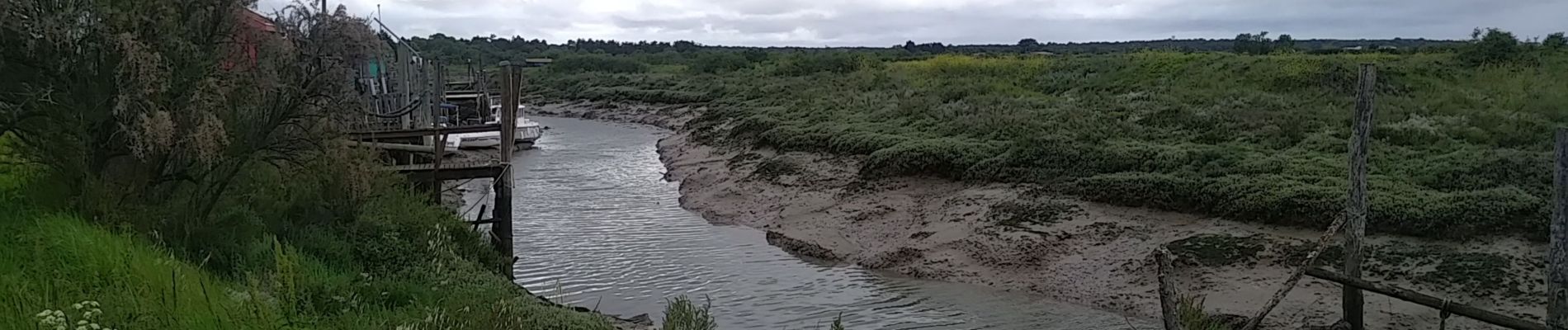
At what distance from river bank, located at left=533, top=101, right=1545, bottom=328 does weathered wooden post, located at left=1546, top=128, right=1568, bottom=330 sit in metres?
2.31

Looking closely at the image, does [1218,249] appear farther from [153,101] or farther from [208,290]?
[153,101]

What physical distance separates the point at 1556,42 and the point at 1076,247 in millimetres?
22138

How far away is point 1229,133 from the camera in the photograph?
56.2ft

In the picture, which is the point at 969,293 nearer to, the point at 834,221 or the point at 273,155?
the point at 834,221

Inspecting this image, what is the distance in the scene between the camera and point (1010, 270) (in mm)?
12695

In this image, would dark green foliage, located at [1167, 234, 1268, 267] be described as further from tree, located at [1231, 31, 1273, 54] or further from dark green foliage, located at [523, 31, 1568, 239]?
tree, located at [1231, 31, 1273, 54]

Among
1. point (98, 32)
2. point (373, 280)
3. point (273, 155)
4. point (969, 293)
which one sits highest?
point (98, 32)

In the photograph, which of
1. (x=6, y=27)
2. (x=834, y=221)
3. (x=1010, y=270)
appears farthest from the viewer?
(x=834, y=221)

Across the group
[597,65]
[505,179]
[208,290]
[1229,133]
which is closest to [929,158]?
[1229,133]

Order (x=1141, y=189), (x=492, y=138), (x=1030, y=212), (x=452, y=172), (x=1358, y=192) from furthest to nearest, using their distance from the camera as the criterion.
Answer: (x=492, y=138), (x=1030, y=212), (x=1141, y=189), (x=452, y=172), (x=1358, y=192)

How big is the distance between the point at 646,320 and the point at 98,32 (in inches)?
194

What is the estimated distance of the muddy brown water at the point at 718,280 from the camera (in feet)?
35.7

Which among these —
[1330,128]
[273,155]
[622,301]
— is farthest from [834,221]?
[273,155]

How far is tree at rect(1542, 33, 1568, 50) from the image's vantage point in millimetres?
27617
